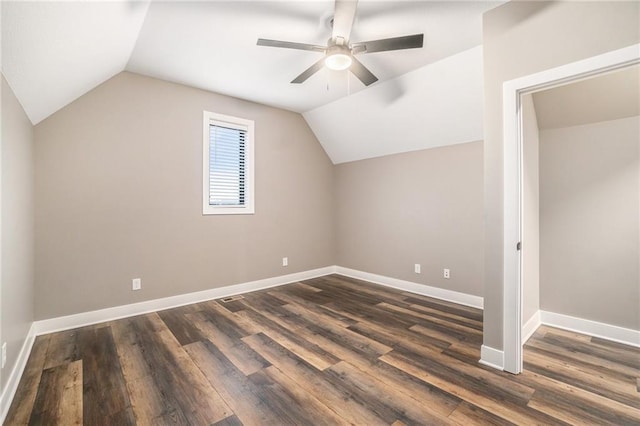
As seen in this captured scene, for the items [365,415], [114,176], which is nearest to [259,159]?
[114,176]

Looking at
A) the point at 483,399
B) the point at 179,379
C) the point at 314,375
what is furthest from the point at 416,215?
the point at 179,379

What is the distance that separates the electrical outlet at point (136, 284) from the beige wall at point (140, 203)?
0.05 meters

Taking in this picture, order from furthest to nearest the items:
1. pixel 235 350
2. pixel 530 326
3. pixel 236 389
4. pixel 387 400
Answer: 1. pixel 530 326
2. pixel 235 350
3. pixel 236 389
4. pixel 387 400

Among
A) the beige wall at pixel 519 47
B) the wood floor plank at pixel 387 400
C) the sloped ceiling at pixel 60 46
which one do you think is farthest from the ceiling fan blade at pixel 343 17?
the wood floor plank at pixel 387 400

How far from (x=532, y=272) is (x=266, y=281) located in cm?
331

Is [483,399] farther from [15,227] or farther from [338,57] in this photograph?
[15,227]

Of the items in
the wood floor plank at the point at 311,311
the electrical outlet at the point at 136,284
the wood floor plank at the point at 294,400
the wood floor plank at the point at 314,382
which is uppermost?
the electrical outlet at the point at 136,284

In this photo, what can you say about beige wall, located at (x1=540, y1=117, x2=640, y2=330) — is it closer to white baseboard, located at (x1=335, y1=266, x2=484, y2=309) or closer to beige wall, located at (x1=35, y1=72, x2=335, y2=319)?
white baseboard, located at (x1=335, y1=266, x2=484, y2=309)

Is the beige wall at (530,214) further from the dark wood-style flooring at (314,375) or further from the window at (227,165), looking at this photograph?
the window at (227,165)

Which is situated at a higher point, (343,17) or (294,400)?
(343,17)

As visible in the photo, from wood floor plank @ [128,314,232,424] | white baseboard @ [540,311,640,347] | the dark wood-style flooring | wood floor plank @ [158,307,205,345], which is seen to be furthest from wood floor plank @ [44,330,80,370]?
white baseboard @ [540,311,640,347]

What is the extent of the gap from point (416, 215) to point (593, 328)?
210 centimetres

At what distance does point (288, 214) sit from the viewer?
15.3 ft

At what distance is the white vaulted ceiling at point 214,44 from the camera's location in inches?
70.0
